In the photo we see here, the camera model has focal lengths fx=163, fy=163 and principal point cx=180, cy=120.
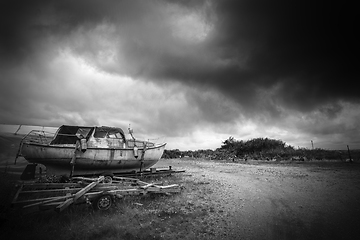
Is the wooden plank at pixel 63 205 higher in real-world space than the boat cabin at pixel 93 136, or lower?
lower

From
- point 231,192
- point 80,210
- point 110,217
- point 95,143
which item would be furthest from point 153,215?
point 95,143

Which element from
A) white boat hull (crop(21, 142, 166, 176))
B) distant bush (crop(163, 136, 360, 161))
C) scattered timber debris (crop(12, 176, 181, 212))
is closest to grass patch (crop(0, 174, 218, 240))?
scattered timber debris (crop(12, 176, 181, 212))

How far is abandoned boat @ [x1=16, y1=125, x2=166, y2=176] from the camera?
395 inches

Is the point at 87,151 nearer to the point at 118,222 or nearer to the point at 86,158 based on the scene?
the point at 86,158

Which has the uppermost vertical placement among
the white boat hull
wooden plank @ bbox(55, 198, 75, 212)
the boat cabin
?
the boat cabin

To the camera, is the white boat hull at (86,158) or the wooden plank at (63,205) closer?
the wooden plank at (63,205)

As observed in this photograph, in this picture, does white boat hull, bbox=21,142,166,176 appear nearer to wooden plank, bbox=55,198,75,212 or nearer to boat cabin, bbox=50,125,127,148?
boat cabin, bbox=50,125,127,148

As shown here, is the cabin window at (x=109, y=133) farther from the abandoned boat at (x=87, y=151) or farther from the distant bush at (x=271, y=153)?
the distant bush at (x=271, y=153)

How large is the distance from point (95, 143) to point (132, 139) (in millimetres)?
2877

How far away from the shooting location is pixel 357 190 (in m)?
8.74

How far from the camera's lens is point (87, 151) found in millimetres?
10719

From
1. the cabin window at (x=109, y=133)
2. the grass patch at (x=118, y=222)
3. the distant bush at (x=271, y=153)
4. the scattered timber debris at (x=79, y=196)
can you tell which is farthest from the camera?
the distant bush at (x=271, y=153)

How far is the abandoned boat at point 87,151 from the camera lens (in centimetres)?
1003

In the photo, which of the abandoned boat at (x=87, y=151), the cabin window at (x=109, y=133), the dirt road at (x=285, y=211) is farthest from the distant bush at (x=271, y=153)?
the cabin window at (x=109, y=133)
